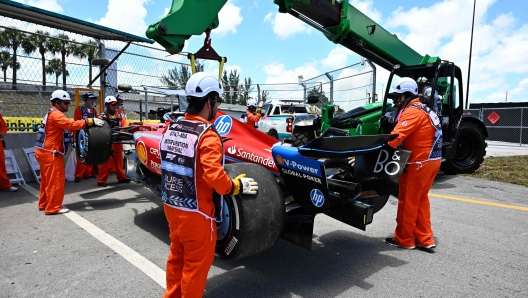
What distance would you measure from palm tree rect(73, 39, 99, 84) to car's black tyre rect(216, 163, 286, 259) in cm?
807

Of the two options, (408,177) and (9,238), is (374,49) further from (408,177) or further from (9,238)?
(9,238)

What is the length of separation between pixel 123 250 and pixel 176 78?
818 centimetres

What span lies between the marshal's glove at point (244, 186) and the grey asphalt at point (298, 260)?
3.23 feet

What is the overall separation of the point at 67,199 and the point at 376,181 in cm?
544

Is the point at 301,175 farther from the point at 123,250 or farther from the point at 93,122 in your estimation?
the point at 93,122

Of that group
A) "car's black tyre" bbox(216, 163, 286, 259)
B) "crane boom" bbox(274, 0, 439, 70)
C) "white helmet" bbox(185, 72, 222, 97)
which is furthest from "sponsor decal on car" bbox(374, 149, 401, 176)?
"crane boom" bbox(274, 0, 439, 70)

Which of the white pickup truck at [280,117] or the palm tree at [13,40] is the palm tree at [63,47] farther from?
the white pickup truck at [280,117]

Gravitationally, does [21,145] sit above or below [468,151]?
below

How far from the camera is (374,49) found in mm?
7801

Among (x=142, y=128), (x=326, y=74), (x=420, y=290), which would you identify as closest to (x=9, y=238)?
(x=142, y=128)

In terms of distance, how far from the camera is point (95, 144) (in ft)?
18.4

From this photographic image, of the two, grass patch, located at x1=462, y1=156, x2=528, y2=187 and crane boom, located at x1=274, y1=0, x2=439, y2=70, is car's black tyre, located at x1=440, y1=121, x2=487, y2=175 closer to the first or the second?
grass patch, located at x1=462, y1=156, x2=528, y2=187

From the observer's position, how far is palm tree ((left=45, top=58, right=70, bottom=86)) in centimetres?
861

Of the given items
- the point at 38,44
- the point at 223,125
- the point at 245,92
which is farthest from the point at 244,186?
the point at 245,92
